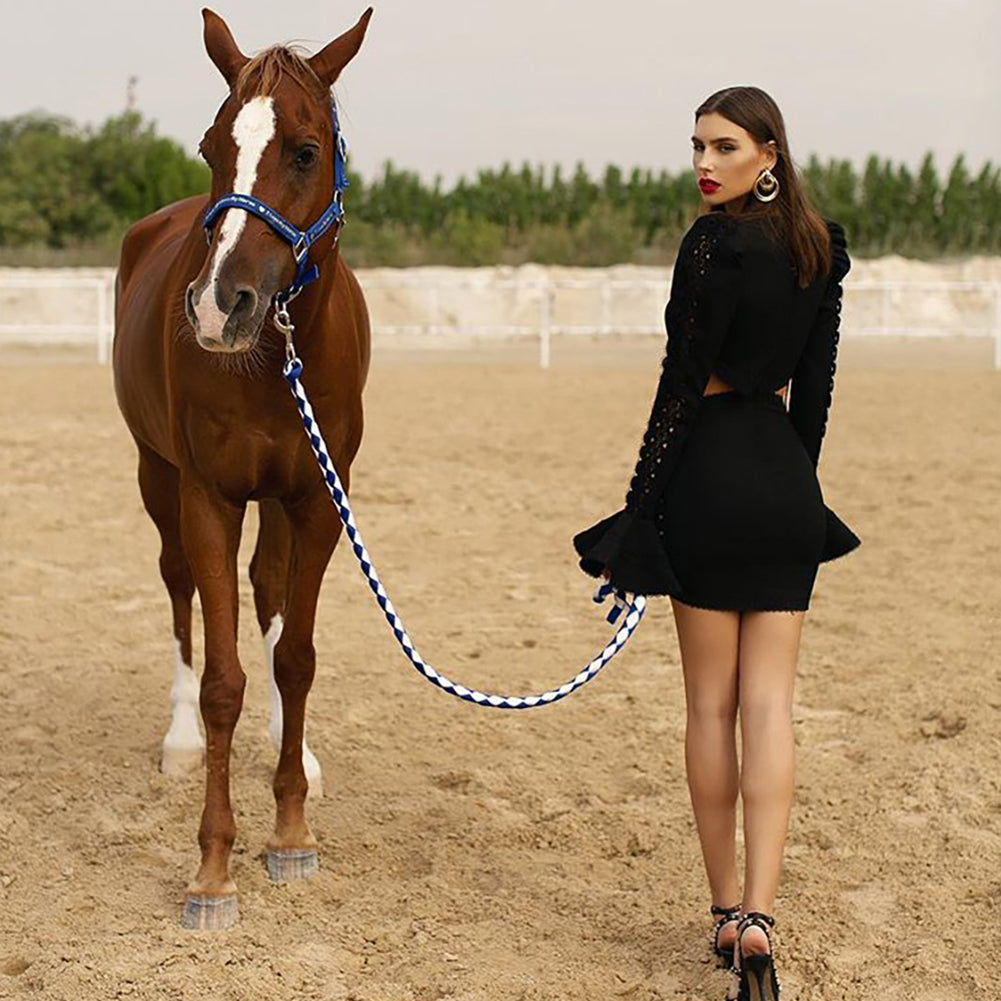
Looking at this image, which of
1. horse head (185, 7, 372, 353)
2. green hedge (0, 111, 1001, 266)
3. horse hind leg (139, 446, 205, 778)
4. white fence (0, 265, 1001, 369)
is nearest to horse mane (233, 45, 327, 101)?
horse head (185, 7, 372, 353)

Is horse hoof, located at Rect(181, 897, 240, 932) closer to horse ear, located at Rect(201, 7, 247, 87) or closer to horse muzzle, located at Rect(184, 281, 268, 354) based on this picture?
horse muzzle, located at Rect(184, 281, 268, 354)

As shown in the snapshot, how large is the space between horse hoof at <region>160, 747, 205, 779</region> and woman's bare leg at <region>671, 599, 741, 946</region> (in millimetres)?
2003

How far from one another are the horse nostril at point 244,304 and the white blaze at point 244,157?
0.06 metres

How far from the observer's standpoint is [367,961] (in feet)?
10.2

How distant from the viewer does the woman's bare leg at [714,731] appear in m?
2.88

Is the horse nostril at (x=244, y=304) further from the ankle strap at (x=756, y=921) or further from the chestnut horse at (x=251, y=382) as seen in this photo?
the ankle strap at (x=756, y=921)

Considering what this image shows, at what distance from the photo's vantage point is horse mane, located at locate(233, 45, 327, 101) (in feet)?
10.2

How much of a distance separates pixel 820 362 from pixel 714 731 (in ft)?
2.72

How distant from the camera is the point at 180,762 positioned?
4406mm

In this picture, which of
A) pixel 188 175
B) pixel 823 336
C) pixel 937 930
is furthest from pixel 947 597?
pixel 188 175

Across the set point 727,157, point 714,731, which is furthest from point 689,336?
point 714,731

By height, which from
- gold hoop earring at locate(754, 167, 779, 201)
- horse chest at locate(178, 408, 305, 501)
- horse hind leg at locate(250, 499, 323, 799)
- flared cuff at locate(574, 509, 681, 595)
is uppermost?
gold hoop earring at locate(754, 167, 779, 201)

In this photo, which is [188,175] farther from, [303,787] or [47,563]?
[303,787]

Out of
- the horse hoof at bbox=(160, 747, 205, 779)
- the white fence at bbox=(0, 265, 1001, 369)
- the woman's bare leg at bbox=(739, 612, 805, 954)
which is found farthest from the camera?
the white fence at bbox=(0, 265, 1001, 369)
